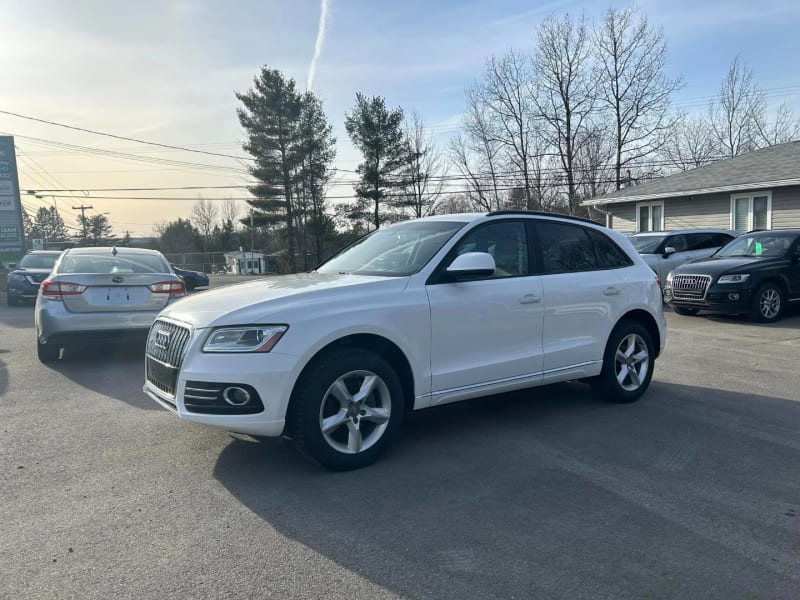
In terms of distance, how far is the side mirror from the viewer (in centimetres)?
446

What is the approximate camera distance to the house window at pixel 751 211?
61.7ft

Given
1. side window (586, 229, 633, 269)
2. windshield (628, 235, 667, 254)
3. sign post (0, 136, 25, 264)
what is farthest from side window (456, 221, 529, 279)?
sign post (0, 136, 25, 264)

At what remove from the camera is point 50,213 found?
105438mm

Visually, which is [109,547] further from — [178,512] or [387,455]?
[387,455]

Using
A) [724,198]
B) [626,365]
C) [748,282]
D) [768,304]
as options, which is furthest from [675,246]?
[626,365]

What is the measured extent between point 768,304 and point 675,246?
406 cm

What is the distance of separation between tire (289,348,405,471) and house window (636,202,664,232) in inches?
826

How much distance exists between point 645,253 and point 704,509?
12.2m

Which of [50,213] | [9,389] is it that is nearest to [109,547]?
[9,389]

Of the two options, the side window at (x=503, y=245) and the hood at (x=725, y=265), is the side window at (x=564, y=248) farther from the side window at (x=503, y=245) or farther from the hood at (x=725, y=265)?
the hood at (x=725, y=265)

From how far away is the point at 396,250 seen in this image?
516cm

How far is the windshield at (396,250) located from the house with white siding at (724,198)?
16118mm

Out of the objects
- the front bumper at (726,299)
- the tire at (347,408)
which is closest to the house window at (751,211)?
the front bumper at (726,299)

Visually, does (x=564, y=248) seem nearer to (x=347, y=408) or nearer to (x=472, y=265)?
(x=472, y=265)
